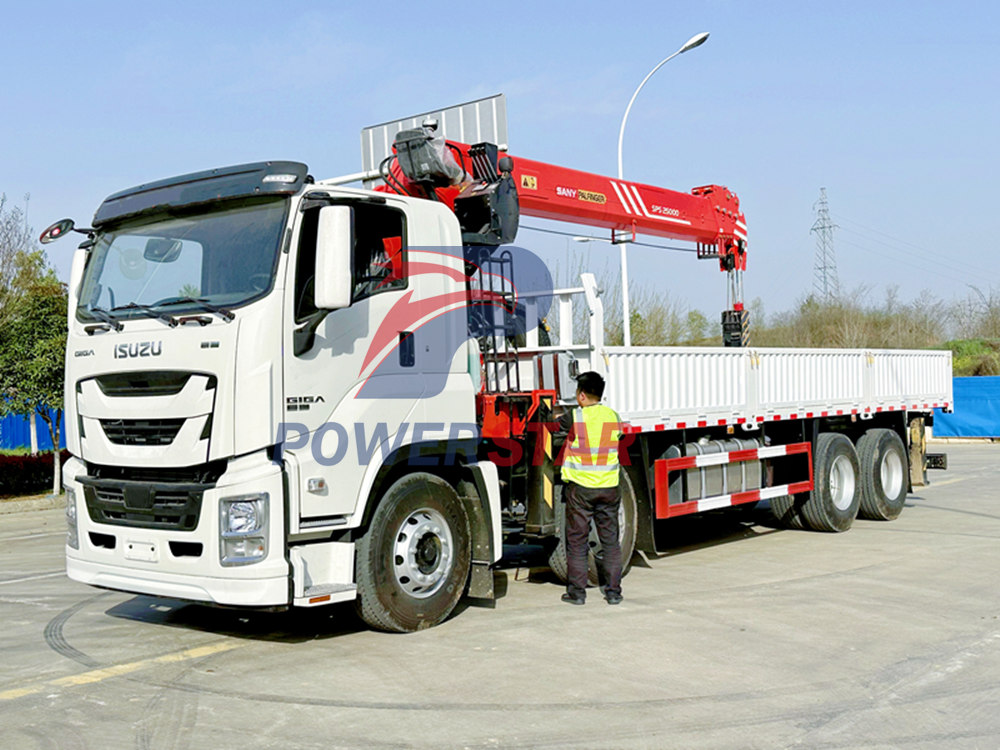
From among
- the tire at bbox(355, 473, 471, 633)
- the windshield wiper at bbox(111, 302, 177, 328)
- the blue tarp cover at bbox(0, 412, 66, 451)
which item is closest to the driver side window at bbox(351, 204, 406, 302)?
the windshield wiper at bbox(111, 302, 177, 328)

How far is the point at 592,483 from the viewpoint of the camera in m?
7.98

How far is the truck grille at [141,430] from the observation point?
6262mm

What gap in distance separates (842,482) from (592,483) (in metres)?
5.42

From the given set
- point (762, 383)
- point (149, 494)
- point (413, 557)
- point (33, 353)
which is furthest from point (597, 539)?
point (33, 353)

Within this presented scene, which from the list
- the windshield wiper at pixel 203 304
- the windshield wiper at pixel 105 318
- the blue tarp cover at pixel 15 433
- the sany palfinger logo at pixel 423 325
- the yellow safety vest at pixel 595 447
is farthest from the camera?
the blue tarp cover at pixel 15 433

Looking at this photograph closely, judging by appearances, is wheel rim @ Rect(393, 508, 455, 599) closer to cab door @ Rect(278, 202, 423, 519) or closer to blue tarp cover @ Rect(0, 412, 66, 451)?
cab door @ Rect(278, 202, 423, 519)

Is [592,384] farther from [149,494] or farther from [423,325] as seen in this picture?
[149,494]

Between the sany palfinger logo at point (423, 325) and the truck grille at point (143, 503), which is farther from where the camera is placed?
the sany palfinger logo at point (423, 325)

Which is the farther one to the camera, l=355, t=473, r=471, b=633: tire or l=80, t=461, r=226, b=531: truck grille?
l=355, t=473, r=471, b=633: tire

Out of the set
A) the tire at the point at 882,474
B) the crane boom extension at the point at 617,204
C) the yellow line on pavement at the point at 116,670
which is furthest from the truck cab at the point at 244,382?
the tire at the point at 882,474

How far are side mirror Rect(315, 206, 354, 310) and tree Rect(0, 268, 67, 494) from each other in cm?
1260

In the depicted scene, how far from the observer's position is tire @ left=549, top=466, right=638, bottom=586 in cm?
848

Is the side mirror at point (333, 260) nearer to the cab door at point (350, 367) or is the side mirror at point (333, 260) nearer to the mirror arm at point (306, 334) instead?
the cab door at point (350, 367)

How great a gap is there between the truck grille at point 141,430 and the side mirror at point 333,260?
1.17 meters
